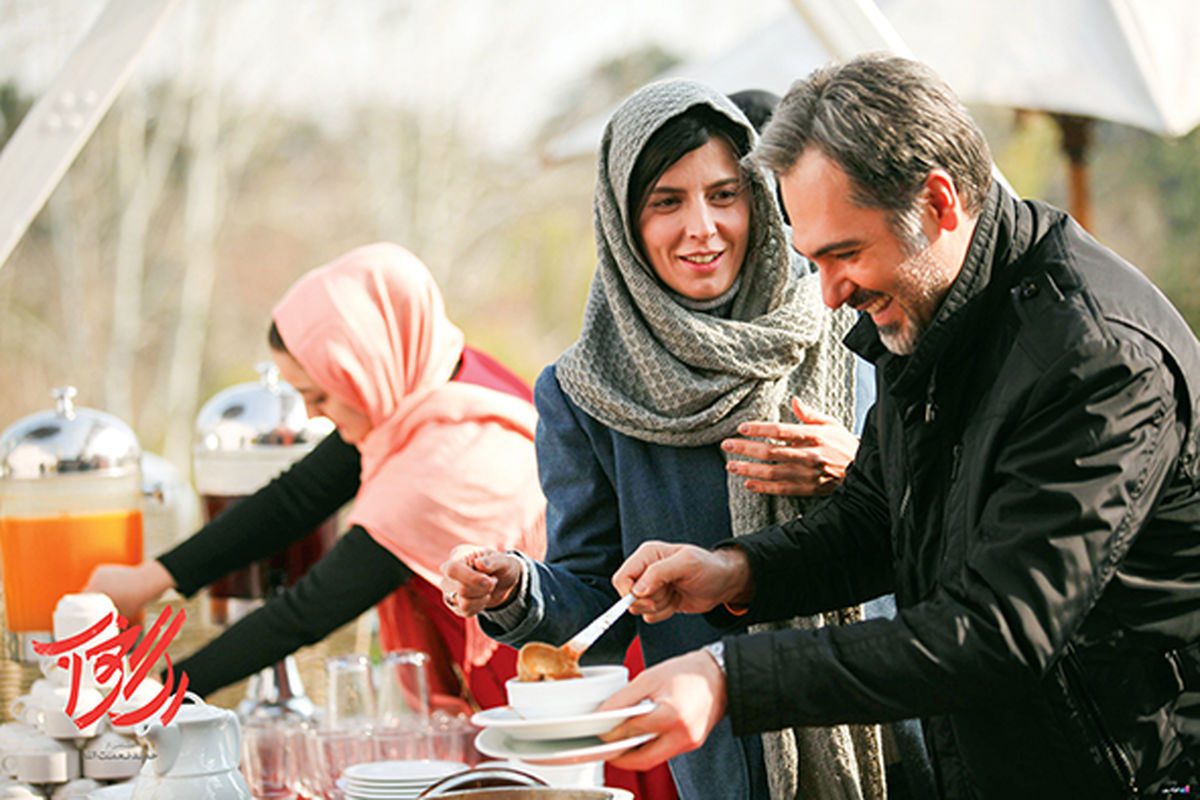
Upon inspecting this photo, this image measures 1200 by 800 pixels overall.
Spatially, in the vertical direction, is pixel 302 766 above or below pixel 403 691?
below

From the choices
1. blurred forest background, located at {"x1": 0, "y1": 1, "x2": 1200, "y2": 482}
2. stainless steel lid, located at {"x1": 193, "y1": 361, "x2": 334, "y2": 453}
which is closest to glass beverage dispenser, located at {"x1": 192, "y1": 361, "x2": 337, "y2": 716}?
stainless steel lid, located at {"x1": 193, "y1": 361, "x2": 334, "y2": 453}

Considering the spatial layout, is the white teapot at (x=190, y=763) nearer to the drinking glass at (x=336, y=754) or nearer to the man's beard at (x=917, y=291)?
the drinking glass at (x=336, y=754)

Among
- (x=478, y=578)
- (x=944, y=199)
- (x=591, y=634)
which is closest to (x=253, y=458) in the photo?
(x=478, y=578)

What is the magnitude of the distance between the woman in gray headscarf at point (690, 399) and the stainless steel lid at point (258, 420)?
138cm

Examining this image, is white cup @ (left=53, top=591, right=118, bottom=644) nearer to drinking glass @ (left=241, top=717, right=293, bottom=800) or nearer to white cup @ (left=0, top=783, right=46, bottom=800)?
white cup @ (left=0, top=783, right=46, bottom=800)

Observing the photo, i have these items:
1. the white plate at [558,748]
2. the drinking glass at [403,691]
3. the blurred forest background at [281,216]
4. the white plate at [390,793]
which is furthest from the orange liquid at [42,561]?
the blurred forest background at [281,216]

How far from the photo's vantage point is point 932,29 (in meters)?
5.00

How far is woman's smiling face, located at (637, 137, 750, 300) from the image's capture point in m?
2.05

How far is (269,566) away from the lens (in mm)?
3350

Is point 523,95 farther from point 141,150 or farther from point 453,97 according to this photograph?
point 141,150

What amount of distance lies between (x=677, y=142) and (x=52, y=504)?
5.83 feet

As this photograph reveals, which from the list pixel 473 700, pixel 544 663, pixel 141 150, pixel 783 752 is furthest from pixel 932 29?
pixel 141 150

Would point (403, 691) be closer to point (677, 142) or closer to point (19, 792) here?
point (19, 792)

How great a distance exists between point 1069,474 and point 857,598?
0.58 meters
